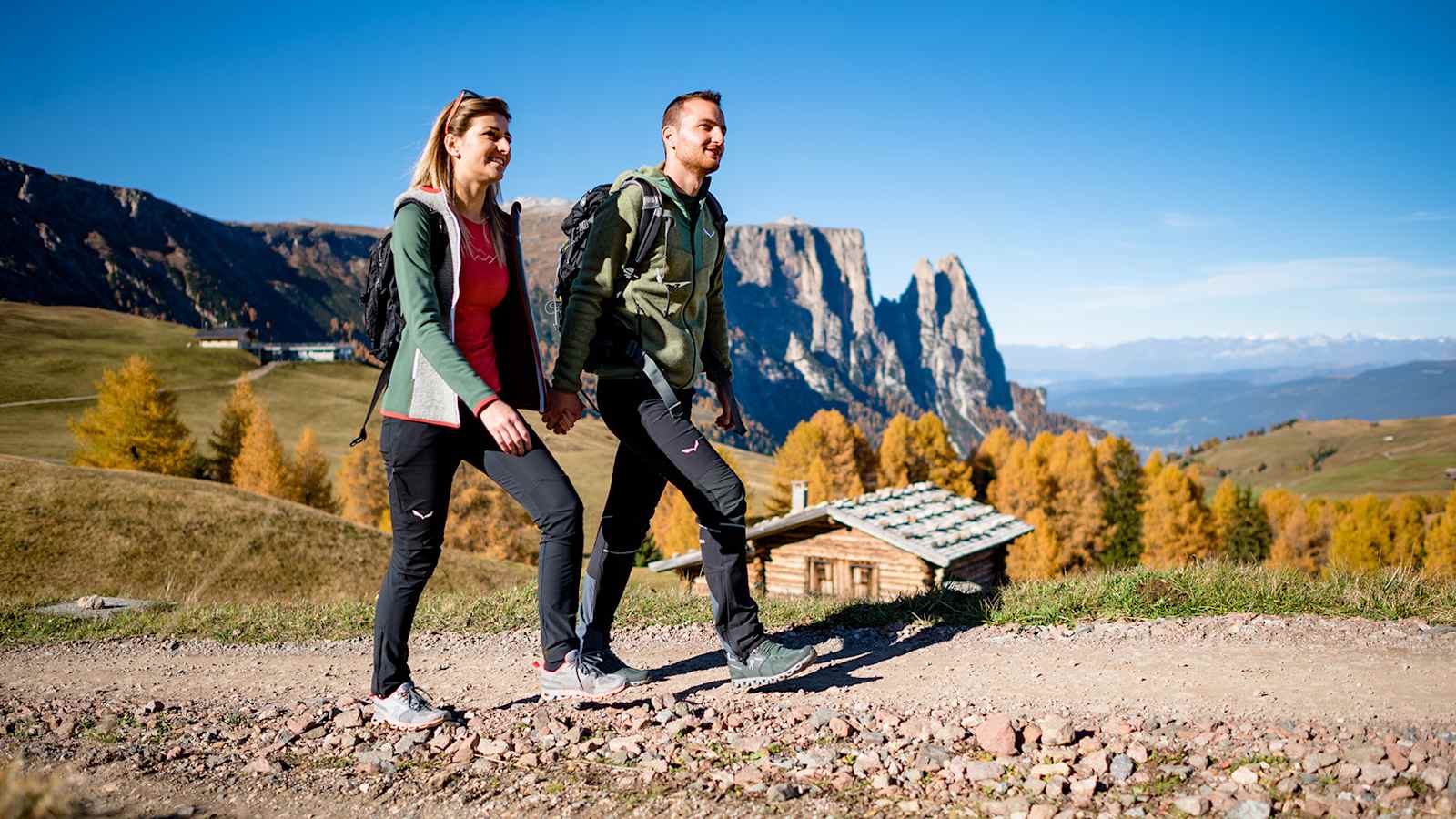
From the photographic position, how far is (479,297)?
5.00 meters

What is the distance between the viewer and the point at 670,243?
5387mm

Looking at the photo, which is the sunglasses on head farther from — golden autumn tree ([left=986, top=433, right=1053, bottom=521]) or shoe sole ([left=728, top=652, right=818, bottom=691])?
golden autumn tree ([left=986, top=433, right=1053, bottom=521])

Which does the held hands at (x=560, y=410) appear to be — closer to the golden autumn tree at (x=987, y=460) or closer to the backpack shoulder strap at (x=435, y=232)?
the backpack shoulder strap at (x=435, y=232)

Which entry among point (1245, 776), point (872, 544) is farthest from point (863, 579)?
point (1245, 776)

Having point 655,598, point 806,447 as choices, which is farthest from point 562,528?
point 806,447

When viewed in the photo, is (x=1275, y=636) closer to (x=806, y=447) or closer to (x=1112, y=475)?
(x=806, y=447)

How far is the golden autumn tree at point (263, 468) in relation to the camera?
192 ft

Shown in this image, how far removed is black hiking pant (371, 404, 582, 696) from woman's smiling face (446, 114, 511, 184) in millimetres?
1295

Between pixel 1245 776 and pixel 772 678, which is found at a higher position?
pixel 1245 776

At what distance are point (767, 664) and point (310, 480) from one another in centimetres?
6293

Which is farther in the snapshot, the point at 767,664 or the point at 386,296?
the point at 767,664

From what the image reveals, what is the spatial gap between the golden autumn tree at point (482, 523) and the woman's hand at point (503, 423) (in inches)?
2027

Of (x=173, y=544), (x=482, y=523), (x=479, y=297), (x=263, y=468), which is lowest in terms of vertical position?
(x=482, y=523)

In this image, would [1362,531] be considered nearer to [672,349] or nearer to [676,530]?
[676,530]
